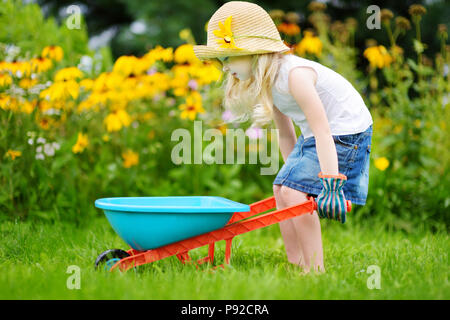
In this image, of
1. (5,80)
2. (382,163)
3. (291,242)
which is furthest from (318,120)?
(5,80)

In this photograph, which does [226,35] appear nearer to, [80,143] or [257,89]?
[257,89]

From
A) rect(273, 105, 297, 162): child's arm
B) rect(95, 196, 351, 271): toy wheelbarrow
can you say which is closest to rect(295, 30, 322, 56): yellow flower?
rect(273, 105, 297, 162): child's arm

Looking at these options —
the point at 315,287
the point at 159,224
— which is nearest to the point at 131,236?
the point at 159,224

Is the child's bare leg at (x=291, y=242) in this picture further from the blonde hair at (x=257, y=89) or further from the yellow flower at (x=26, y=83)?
the yellow flower at (x=26, y=83)

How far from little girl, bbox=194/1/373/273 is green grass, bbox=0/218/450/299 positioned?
0.25m

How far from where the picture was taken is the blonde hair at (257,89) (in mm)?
2012

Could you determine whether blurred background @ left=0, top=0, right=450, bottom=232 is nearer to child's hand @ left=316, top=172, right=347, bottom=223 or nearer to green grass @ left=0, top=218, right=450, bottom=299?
green grass @ left=0, top=218, right=450, bottom=299

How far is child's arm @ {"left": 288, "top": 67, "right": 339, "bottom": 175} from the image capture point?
1869mm

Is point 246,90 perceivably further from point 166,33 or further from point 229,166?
point 166,33

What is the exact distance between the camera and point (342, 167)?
2.03 meters

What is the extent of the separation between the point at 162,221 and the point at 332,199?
2.17 feet

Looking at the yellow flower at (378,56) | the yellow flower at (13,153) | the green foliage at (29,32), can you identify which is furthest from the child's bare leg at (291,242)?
the green foliage at (29,32)

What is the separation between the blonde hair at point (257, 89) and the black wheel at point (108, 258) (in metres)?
0.80

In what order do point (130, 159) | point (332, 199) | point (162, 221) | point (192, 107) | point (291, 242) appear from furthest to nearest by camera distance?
point (130, 159) < point (192, 107) < point (291, 242) < point (162, 221) < point (332, 199)
